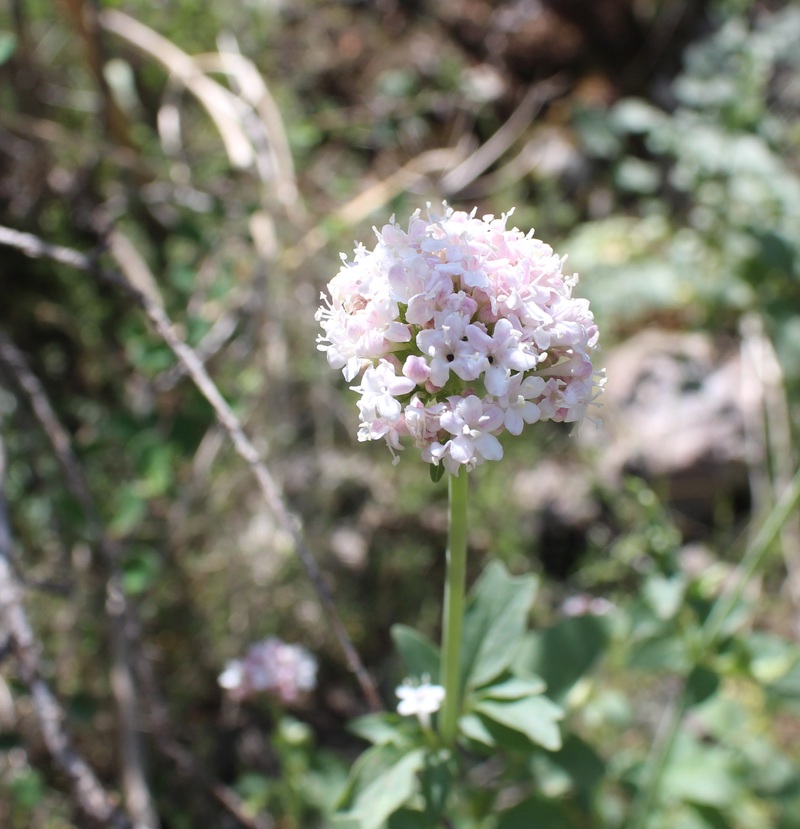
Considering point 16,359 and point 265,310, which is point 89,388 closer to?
point 265,310

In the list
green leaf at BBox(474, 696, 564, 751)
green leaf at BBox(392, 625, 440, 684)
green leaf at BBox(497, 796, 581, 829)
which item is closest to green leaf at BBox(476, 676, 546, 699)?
green leaf at BBox(474, 696, 564, 751)

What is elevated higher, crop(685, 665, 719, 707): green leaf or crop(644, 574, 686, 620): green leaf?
crop(644, 574, 686, 620): green leaf

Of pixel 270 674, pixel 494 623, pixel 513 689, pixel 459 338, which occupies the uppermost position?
pixel 270 674

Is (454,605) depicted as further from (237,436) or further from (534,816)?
(534,816)

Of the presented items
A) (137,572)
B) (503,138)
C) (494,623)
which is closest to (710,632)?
(494,623)

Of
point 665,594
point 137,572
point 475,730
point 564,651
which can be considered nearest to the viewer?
point 475,730

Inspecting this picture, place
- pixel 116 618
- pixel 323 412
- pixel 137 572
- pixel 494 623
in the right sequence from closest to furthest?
pixel 494 623 < pixel 137 572 < pixel 116 618 < pixel 323 412

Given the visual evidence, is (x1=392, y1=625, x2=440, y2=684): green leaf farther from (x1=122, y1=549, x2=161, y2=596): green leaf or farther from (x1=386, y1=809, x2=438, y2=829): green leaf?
(x1=122, y1=549, x2=161, y2=596): green leaf

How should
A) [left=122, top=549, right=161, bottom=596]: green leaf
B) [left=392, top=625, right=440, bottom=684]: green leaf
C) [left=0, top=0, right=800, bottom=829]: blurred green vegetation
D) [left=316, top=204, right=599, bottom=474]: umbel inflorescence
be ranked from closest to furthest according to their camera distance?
[left=316, top=204, right=599, bottom=474]: umbel inflorescence
[left=392, top=625, right=440, bottom=684]: green leaf
[left=122, top=549, right=161, bottom=596]: green leaf
[left=0, top=0, right=800, bottom=829]: blurred green vegetation
